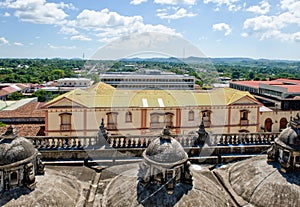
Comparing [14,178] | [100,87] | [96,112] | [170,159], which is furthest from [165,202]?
[100,87]

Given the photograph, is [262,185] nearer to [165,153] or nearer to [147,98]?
[165,153]

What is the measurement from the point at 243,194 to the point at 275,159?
2079 mm

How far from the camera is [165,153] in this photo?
9.91 metres

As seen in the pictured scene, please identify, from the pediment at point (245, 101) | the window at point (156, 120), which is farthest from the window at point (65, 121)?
the pediment at point (245, 101)

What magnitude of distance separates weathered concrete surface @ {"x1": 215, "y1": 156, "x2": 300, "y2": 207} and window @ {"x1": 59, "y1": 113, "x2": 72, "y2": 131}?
76.6 ft

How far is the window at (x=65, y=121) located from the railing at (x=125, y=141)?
16506mm

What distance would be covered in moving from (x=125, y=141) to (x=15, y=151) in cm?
630

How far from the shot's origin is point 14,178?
31.6 ft

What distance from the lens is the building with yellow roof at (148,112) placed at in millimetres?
31984

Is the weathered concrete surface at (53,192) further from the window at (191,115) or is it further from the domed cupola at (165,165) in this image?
the window at (191,115)

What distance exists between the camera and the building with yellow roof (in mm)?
31984

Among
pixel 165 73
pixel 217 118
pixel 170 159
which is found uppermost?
pixel 165 73

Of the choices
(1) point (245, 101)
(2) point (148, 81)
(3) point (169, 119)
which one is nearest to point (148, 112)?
(3) point (169, 119)

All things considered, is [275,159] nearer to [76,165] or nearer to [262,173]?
[262,173]
